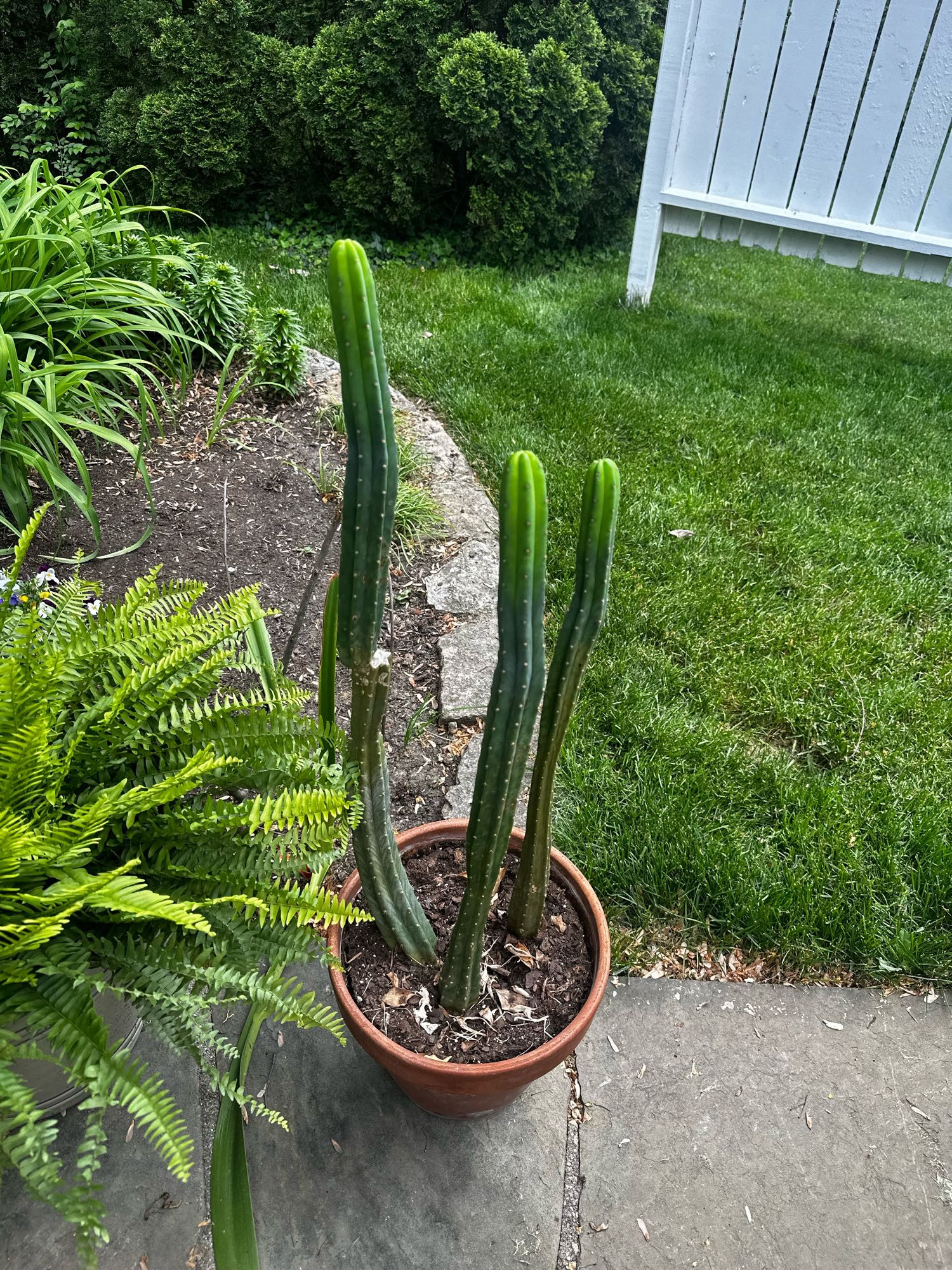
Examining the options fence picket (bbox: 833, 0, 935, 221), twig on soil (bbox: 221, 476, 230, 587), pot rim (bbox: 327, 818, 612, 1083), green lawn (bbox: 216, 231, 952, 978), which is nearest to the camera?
pot rim (bbox: 327, 818, 612, 1083)

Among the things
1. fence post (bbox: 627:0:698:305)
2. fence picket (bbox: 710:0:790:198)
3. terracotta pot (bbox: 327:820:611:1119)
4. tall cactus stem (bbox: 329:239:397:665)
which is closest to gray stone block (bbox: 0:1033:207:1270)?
terracotta pot (bbox: 327:820:611:1119)

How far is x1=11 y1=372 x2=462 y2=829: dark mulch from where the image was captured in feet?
7.20

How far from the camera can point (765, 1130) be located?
1566 mm

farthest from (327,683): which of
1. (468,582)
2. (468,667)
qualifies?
(468,582)

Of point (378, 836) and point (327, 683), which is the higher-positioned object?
point (327, 683)

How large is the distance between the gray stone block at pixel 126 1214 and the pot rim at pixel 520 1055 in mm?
408

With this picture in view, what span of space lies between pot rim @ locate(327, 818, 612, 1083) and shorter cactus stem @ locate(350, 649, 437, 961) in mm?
86

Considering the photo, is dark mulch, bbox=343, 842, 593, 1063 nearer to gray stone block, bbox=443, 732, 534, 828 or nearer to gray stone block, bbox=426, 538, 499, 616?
gray stone block, bbox=443, 732, 534, 828

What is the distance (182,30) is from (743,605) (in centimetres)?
505

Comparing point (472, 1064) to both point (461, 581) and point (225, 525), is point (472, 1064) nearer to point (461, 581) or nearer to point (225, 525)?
point (461, 581)

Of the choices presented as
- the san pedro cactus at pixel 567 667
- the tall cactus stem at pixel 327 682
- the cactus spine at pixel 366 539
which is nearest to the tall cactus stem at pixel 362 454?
the cactus spine at pixel 366 539

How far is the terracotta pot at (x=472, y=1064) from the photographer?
1271 millimetres

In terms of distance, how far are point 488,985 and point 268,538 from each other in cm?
166

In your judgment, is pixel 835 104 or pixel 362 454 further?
pixel 835 104
